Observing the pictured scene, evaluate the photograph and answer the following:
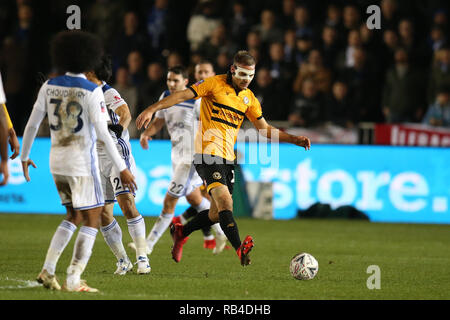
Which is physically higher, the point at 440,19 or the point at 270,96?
the point at 440,19

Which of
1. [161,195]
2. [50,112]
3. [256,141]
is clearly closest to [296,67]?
[256,141]

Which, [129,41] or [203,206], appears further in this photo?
[129,41]

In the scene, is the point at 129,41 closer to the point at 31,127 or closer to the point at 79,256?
the point at 31,127

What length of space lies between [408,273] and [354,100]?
849 centimetres

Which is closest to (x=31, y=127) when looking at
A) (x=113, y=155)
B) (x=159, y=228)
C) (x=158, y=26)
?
(x=113, y=155)

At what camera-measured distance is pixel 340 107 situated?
17.2 meters

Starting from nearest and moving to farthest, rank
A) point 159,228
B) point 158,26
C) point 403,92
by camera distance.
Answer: point 159,228 < point 403,92 < point 158,26

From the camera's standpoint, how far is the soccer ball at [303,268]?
8.36 meters

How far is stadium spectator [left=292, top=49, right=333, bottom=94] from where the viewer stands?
17.5m

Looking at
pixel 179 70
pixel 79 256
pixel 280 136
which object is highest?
pixel 179 70

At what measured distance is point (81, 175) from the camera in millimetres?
6961

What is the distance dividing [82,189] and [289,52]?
1167 centimetres
